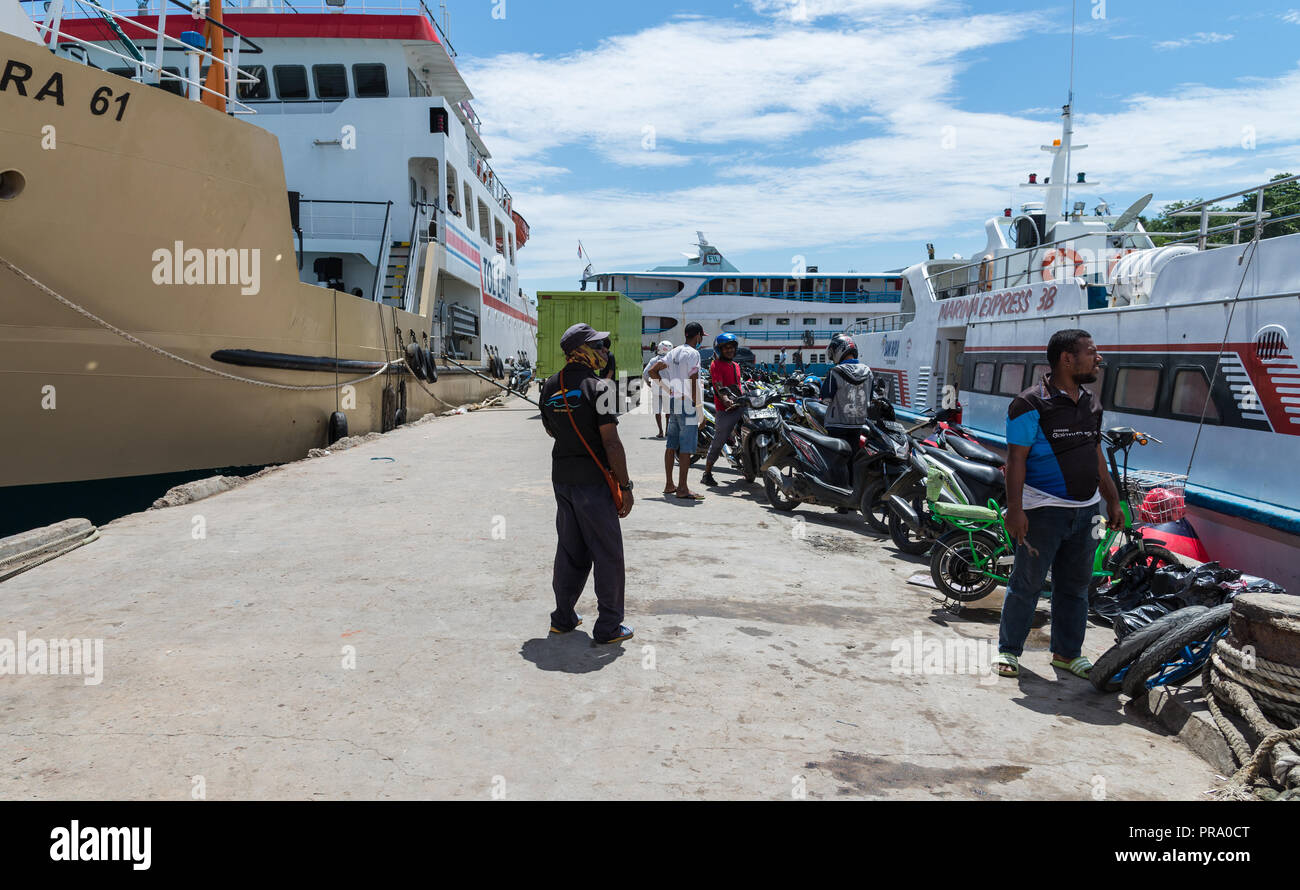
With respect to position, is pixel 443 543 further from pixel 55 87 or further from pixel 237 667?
pixel 55 87

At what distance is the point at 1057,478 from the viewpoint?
395 cm

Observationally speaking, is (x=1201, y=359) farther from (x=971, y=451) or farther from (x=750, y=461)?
(x=750, y=461)

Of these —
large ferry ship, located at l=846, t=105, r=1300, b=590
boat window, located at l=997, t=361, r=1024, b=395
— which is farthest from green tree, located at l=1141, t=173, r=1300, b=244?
boat window, located at l=997, t=361, r=1024, b=395

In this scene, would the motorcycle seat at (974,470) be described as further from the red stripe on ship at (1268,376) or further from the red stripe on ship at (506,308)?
the red stripe on ship at (506,308)

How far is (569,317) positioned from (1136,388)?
49.1 feet

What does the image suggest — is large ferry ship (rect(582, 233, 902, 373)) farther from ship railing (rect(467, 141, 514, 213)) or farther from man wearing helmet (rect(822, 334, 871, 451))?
man wearing helmet (rect(822, 334, 871, 451))

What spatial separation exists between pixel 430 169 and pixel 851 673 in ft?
63.0

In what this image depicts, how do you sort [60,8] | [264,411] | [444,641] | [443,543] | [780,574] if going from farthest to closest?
[264,411] < [60,8] < [443,543] < [780,574] < [444,641]

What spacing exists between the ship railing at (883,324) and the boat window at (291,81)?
1450 cm

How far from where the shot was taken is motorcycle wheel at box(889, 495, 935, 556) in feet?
21.9

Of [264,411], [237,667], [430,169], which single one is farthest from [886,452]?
[430,169]

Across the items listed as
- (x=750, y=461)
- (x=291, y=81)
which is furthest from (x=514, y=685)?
(x=291, y=81)

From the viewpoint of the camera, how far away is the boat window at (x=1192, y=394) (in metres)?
6.95
